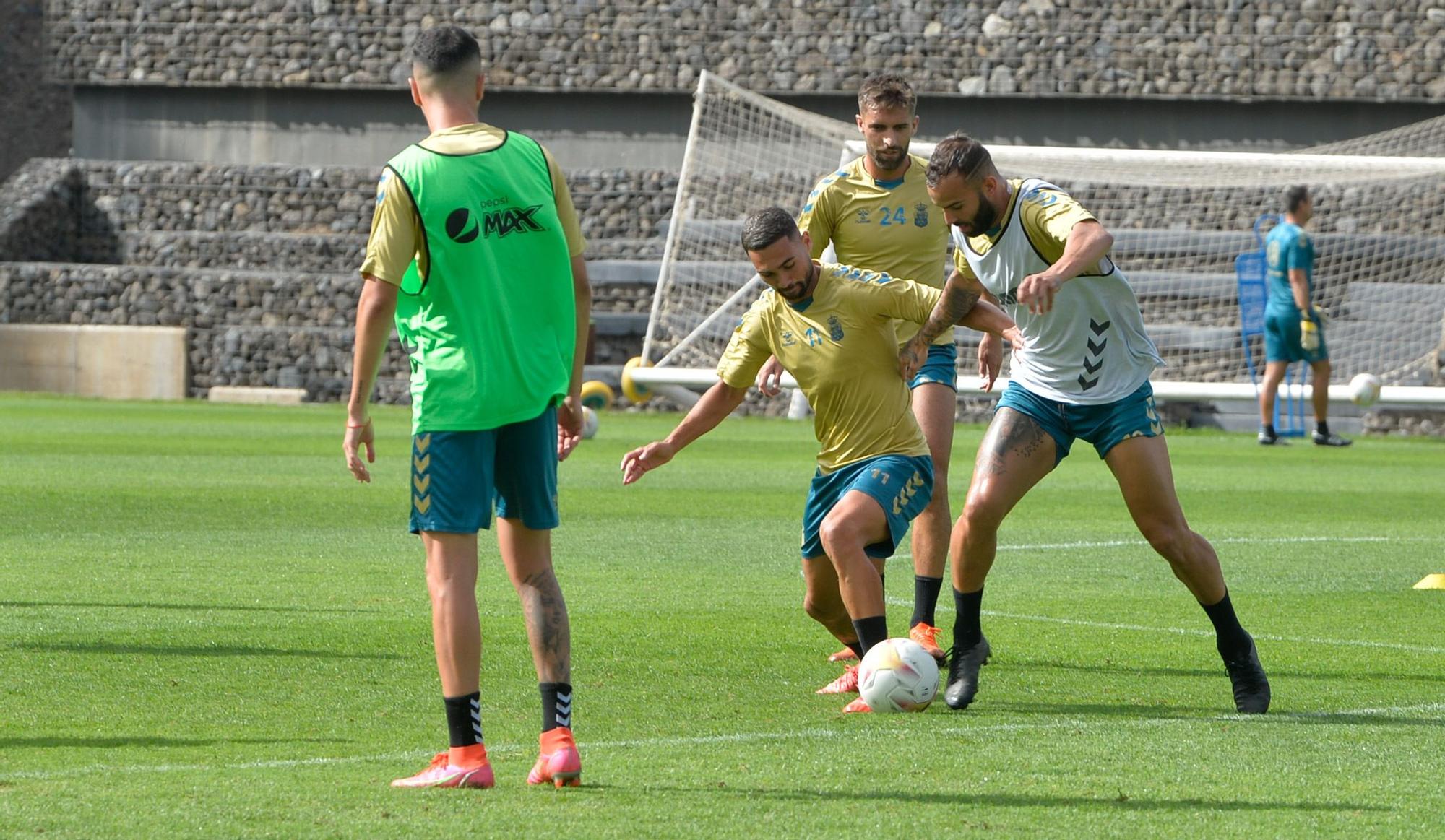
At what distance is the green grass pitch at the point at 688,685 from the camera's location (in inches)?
187

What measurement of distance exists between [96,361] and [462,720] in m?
25.9

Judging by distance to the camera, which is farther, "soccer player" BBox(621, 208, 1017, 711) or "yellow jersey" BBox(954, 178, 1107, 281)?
"soccer player" BBox(621, 208, 1017, 711)

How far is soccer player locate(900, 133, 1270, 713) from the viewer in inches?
250

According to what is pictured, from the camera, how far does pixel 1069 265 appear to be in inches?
234

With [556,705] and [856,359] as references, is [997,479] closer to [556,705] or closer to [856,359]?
[856,359]

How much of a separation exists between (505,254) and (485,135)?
309 mm

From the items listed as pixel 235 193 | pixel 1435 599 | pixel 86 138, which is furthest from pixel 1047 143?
pixel 1435 599

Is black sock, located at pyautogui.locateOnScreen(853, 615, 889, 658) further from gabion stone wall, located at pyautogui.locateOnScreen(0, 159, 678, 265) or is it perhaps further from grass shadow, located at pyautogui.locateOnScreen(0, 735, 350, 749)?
gabion stone wall, located at pyautogui.locateOnScreen(0, 159, 678, 265)

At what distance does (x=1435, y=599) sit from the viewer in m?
9.17

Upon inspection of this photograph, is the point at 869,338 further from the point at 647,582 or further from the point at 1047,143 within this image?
the point at 1047,143

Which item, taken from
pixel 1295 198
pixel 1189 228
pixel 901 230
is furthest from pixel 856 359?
pixel 1189 228

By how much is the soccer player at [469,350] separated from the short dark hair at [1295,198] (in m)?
15.0

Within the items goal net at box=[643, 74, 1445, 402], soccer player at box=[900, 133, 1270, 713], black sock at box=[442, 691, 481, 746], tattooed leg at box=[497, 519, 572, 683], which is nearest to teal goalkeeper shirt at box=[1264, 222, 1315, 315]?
goal net at box=[643, 74, 1445, 402]

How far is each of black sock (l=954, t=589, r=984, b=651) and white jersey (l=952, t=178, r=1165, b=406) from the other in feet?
2.28
